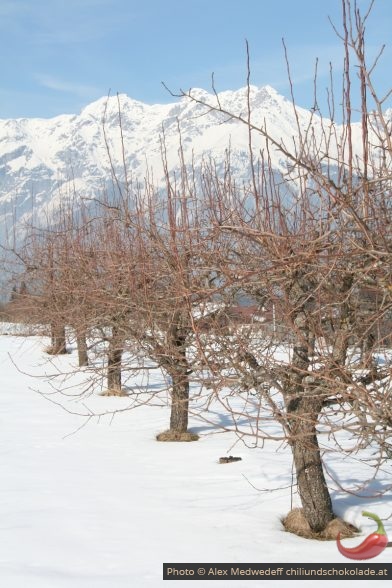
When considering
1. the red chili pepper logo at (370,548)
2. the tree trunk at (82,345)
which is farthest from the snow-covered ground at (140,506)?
the tree trunk at (82,345)

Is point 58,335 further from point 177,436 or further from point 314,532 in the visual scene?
point 314,532

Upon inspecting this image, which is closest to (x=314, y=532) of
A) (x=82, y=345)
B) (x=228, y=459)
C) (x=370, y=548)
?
(x=370, y=548)

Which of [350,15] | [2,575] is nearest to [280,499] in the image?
[2,575]

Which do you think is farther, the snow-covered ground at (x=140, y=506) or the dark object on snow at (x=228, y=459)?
the dark object on snow at (x=228, y=459)

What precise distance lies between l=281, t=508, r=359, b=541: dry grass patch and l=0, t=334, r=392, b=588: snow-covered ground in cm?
14

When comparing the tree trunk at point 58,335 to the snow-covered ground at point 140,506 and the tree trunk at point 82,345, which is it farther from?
the snow-covered ground at point 140,506

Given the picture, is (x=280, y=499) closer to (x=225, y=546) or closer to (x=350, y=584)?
(x=225, y=546)

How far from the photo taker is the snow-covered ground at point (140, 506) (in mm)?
4695

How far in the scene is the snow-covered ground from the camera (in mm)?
4695

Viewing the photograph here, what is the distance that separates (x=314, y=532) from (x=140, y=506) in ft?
5.40

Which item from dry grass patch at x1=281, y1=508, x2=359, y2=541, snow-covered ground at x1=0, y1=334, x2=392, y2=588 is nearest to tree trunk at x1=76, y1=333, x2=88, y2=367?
snow-covered ground at x1=0, y1=334, x2=392, y2=588

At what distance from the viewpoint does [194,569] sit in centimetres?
457

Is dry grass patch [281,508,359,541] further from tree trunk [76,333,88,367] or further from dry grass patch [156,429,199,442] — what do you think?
tree trunk [76,333,88,367]

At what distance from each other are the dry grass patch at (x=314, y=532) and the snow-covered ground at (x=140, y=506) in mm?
139
